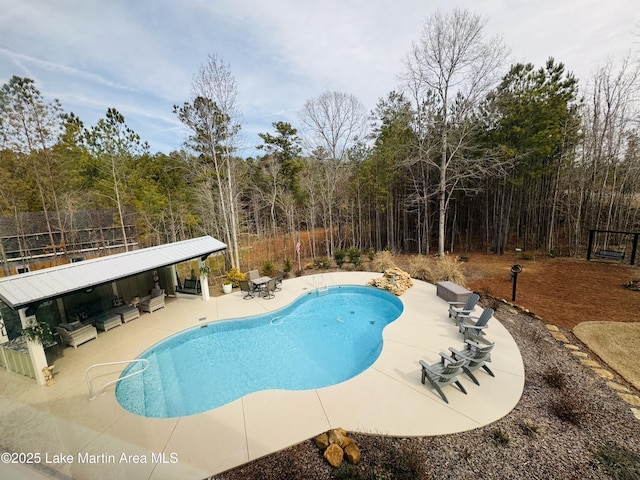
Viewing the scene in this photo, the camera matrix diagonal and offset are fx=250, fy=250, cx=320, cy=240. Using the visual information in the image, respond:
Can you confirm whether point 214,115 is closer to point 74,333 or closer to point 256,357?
point 74,333

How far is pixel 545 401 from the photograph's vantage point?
378cm

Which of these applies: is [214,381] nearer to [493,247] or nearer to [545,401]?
[545,401]

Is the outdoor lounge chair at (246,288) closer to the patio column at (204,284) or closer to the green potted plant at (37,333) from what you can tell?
the patio column at (204,284)

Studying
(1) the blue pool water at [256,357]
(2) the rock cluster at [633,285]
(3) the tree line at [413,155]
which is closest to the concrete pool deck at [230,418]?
(1) the blue pool water at [256,357]

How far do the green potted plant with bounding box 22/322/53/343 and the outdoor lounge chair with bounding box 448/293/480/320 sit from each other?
8.60 meters

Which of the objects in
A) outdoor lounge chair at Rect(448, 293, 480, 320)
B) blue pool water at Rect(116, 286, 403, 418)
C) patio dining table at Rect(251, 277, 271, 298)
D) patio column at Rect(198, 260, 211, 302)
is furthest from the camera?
patio dining table at Rect(251, 277, 271, 298)

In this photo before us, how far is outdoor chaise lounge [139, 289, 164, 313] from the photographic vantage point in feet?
25.5

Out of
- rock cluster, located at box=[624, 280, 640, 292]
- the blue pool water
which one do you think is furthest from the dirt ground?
the blue pool water

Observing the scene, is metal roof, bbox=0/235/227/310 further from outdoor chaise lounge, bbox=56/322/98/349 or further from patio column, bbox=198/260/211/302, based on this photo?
outdoor chaise lounge, bbox=56/322/98/349

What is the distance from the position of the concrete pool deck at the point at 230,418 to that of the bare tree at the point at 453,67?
9.77 m

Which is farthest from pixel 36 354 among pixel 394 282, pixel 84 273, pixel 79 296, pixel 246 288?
pixel 394 282

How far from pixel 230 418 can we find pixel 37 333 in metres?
3.95

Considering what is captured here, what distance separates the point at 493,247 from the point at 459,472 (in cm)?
1409

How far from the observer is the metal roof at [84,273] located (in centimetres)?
453
